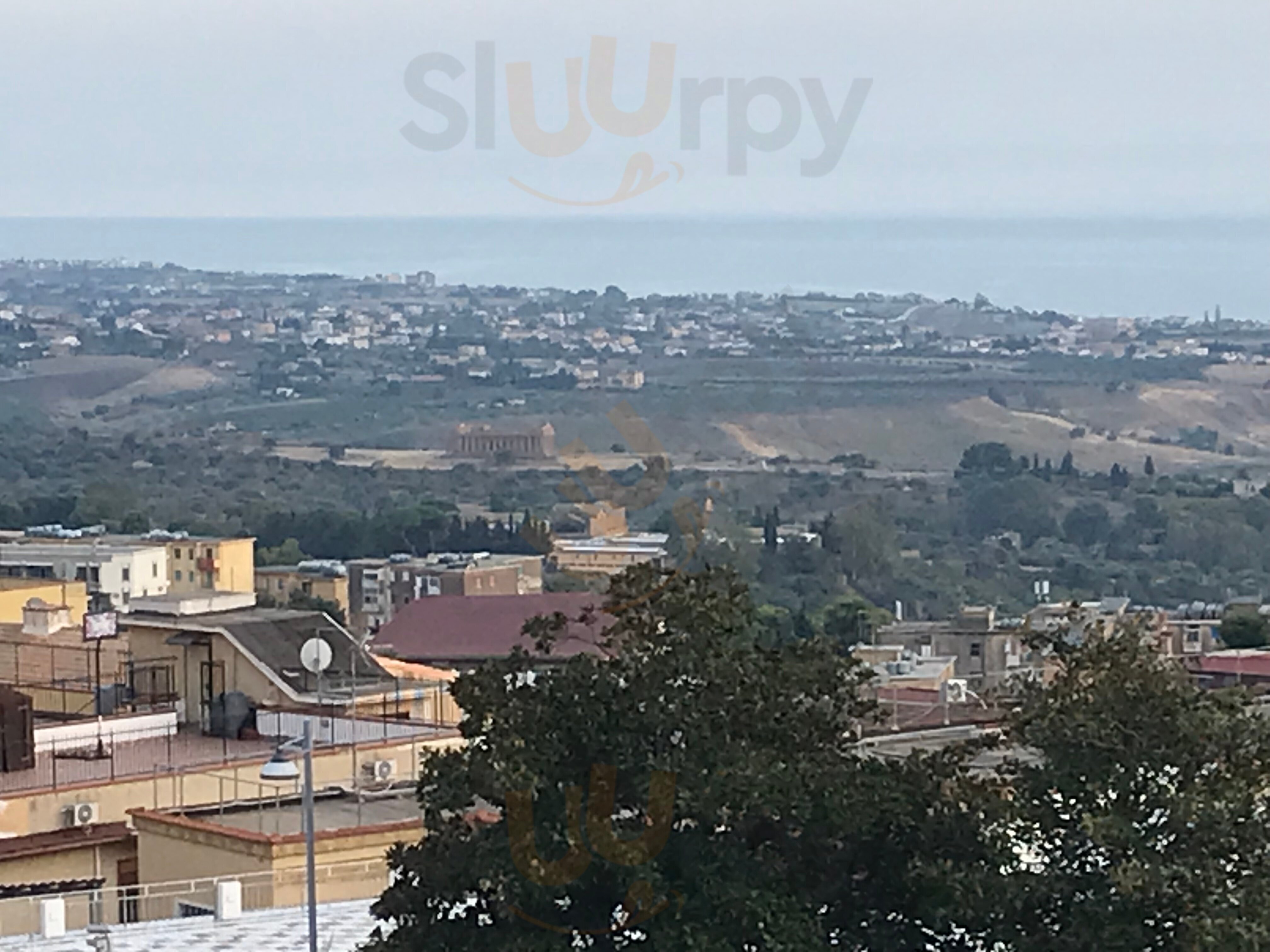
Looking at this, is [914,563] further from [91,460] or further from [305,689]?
[305,689]

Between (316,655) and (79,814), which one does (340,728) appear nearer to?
(316,655)

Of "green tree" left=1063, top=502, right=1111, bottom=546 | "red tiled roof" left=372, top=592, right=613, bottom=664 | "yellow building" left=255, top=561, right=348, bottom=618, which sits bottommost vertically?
"green tree" left=1063, top=502, right=1111, bottom=546

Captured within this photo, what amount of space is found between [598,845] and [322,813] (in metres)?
5.47

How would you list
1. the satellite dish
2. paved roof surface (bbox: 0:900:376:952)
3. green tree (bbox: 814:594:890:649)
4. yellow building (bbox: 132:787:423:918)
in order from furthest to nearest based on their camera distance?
green tree (bbox: 814:594:890:649) < the satellite dish < yellow building (bbox: 132:787:423:918) < paved roof surface (bbox: 0:900:376:952)

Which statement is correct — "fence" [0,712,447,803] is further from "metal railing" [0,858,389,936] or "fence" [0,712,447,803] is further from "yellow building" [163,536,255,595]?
"yellow building" [163,536,255,595]

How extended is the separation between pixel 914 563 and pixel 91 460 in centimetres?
3841

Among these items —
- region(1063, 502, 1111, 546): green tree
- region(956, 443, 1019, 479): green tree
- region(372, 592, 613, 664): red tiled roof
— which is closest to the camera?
region(372, 592, 613, 664): red tiled roof

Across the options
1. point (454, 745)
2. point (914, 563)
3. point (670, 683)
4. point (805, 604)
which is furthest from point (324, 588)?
point (670, 683)

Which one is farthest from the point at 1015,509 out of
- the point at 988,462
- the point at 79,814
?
the point at 79,814

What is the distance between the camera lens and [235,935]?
1044cm

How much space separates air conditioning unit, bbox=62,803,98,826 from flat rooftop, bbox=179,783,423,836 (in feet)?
2.69

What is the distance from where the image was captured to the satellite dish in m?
15.7

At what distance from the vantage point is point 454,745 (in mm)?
14727

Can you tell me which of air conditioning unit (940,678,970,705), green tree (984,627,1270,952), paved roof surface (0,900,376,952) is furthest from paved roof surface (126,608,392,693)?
green tree (984,627,1270,952)
